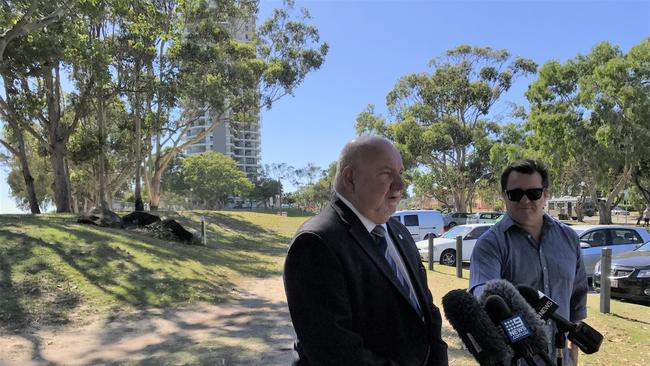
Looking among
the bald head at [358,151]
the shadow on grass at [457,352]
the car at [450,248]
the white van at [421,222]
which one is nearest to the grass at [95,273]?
the shadow on grass at [457,352]

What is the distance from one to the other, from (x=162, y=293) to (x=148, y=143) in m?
22.4

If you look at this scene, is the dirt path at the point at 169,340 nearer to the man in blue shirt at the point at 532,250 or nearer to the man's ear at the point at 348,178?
the man in blue shirt at the point at 532,250

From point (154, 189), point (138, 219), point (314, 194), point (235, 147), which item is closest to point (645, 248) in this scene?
point (138, 219)

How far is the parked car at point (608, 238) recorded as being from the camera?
11.6m

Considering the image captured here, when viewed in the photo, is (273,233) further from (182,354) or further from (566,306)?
(566,306)

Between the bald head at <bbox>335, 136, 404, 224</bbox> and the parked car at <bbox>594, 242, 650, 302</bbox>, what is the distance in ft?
28.3

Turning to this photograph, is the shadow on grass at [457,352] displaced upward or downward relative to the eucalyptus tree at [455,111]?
downward

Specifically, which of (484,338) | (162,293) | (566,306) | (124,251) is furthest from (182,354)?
(124,251)

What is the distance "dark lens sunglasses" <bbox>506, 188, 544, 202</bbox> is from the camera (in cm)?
262

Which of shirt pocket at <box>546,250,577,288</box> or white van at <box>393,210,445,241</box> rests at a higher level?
shirt pocket at <box>546,250,577,288</box>

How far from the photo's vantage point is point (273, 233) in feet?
87.0

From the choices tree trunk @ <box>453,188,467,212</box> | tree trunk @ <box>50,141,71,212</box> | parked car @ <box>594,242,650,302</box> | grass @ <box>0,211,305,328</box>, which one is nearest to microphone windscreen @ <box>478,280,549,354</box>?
grass @ <box>0,211,305,328</box>

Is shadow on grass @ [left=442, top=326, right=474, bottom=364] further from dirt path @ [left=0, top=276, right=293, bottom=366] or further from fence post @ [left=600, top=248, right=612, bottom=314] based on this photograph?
fence post @ [left=600, top=248, right=612, bottom=314]

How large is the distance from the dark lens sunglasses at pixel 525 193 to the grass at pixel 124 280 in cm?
313
